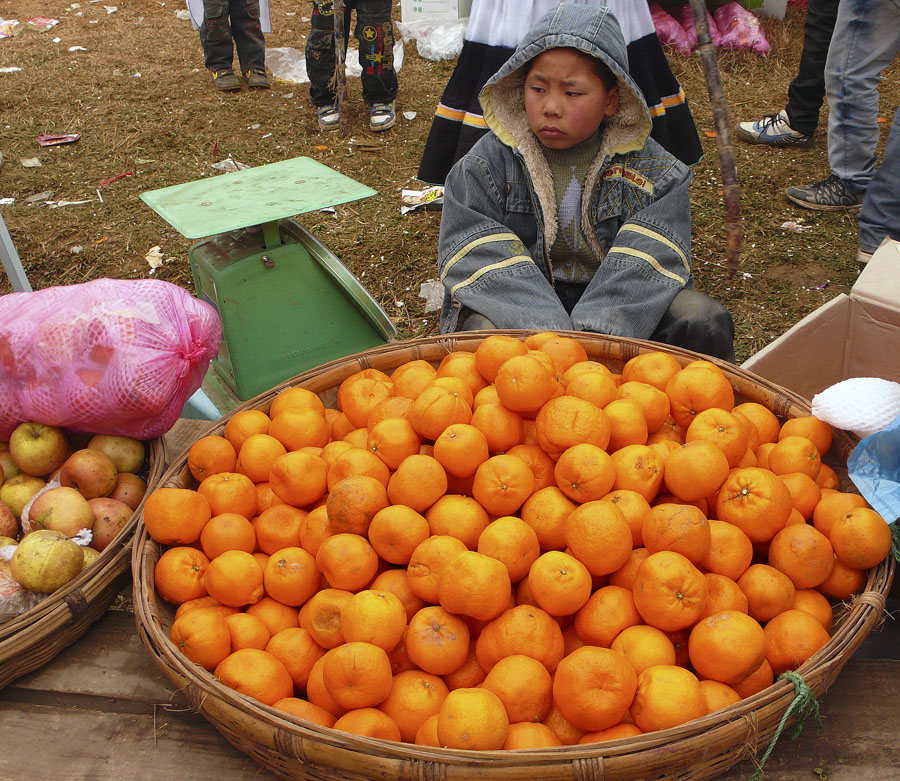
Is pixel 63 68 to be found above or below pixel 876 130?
below

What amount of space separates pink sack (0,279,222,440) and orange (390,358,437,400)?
1.97ft

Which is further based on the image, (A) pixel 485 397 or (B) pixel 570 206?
(B) pixel 570 206

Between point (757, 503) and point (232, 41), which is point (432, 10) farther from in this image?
point (757, 503)

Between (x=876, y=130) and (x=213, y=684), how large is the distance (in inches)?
187

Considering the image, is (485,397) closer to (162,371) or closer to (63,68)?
(162,371)

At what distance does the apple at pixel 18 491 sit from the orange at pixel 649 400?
5.05 ft

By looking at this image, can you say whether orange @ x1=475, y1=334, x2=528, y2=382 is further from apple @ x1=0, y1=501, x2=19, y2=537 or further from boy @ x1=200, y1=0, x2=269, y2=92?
boy @ x1=200, y1=0, x2=269, y2=92

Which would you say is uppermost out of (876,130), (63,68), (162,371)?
(162,371)

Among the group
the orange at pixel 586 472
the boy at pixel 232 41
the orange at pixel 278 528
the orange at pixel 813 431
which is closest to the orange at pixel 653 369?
the orange at pixel 813 431

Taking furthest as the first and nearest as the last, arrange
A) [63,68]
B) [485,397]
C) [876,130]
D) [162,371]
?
[63,68], [876,130], [162,371], [485,397]

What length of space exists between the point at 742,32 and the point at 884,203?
427 cm

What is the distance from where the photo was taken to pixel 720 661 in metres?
1.33

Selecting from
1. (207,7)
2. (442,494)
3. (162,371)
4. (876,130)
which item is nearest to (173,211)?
(162,371)

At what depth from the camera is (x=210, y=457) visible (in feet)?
6.06
